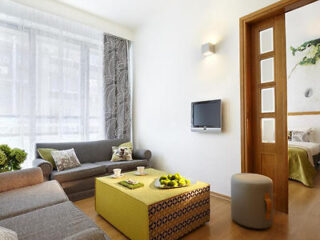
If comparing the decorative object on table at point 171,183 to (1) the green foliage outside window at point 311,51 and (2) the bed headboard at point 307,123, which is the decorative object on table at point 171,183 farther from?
(1) the green foliage outside window at point 311,51

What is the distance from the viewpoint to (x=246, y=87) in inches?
97.7

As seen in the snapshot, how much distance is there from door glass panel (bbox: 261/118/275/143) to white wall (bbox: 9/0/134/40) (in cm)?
344

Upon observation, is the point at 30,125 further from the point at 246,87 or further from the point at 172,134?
the point at 246,87

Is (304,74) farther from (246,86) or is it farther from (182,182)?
(182,182)

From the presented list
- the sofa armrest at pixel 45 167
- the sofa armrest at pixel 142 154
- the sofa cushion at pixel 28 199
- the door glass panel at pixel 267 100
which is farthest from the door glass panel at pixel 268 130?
the sofa armrest at pixel 45 167

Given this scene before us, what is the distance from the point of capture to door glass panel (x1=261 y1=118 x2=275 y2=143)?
2389mm

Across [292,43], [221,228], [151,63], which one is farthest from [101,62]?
[292,43]

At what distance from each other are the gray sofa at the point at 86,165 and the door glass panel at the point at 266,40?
8.30 ft

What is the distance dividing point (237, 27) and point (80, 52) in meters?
2.85

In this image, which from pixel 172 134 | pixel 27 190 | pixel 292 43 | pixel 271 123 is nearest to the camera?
pixel 27 190

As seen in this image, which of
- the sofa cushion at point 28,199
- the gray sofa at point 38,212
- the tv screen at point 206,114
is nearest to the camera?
the gray sofa at point 38,212

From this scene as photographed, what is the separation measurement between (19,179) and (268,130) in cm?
298

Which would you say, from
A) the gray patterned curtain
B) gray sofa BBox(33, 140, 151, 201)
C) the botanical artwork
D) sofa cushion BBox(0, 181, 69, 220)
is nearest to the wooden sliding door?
gray sofa BBox(33, 140, 151, 201)

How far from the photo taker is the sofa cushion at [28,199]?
146cm
